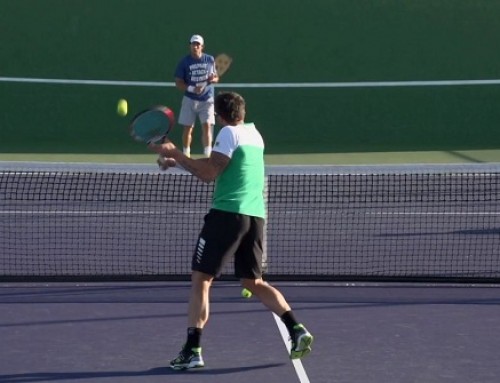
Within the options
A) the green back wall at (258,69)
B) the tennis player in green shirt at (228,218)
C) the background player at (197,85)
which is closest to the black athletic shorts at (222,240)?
the tennis player in green shirt at (228,218)

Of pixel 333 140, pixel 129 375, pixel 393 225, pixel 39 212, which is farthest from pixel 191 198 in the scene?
pixel 129 375

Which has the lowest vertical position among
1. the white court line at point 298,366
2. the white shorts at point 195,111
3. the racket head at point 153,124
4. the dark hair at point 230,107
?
the white court line at point 298,366

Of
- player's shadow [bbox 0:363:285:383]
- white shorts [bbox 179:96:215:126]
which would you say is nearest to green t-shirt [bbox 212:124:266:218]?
player's shadow [bbox 0:363:285:383]

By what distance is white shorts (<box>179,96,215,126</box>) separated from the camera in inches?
575

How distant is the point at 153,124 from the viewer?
20.0ft

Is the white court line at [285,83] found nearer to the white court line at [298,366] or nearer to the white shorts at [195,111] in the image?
the white shorts at [195,111]

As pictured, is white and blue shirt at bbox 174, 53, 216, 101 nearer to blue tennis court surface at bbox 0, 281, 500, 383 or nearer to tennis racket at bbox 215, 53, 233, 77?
tennis racket at bbox 215, 53, 233, 77

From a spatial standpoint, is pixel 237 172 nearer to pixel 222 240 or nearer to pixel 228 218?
pixel 228 218

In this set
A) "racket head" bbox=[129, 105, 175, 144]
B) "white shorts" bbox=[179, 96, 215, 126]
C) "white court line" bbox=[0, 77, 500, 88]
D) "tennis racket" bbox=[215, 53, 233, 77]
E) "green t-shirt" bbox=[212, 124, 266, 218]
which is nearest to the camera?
"green t-shirt" bbox=[212, 124, 266, 218]

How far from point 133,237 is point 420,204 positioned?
3.68 metres

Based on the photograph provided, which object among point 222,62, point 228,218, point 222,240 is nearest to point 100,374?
point 222,240

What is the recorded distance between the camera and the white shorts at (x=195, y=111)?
A: 1460cm

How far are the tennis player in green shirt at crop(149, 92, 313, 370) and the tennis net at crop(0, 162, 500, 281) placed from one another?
2.35 meters

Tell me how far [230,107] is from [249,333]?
1563 mm
